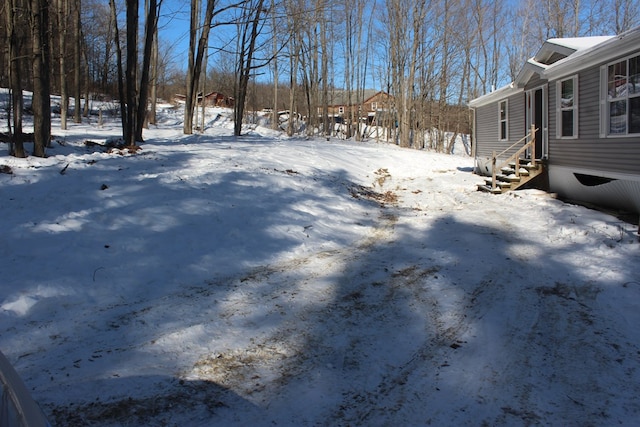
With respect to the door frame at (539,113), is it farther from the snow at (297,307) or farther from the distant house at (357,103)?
the distant house at (357,103)

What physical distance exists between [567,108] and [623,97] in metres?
2.33

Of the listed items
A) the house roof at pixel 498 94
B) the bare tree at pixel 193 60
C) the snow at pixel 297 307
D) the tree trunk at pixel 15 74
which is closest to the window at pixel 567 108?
the snow at pixel 297 307

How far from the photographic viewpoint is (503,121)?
1684 cm

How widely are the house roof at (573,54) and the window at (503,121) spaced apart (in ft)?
1.04

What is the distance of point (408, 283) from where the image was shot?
5.78 m

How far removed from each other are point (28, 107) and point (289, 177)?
24.5 m

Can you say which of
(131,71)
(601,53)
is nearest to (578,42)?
(601,53)

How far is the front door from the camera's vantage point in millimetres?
13359

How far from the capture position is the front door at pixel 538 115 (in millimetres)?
13359

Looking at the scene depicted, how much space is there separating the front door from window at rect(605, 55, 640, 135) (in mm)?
3794

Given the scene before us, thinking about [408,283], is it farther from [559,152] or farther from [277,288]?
[559,152]

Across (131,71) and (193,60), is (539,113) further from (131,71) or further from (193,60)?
(193,60)

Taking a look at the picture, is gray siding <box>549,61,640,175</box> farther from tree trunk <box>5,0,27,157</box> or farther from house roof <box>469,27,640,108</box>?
tree trunk <box>5,0,27,157</box>

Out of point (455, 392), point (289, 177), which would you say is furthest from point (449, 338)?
point (289, 177)
